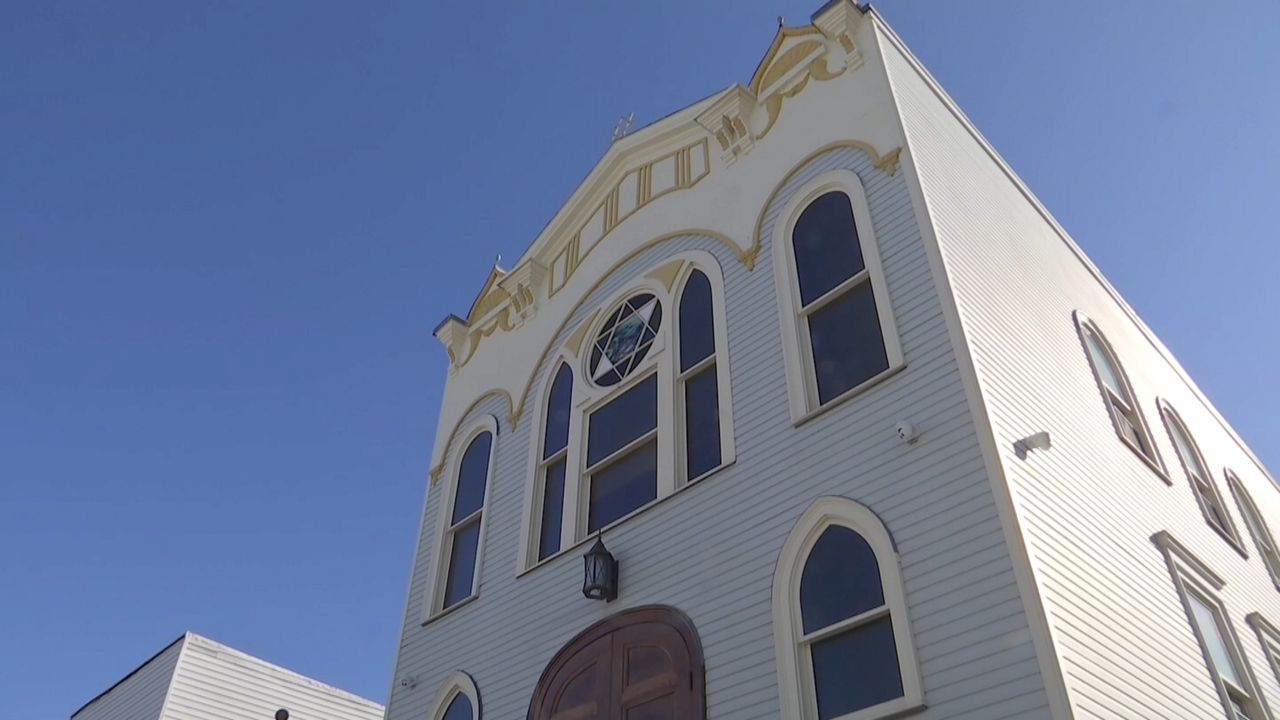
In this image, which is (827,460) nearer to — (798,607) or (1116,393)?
(798,607)

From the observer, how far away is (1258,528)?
48.8 ft

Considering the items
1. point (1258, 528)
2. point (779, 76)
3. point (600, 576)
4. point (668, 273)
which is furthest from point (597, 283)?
point (1258, 528)

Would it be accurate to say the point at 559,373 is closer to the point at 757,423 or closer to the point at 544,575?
the point at 544,575

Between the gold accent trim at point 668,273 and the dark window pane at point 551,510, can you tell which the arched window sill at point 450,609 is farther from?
the gold accent trim at point 668,273

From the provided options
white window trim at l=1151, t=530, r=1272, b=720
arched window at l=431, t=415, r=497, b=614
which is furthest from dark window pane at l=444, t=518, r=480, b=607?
white window trim at l=1151, t=530, r=1272, b=720

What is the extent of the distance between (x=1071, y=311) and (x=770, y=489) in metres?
5.18

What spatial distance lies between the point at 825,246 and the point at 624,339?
3.14 m

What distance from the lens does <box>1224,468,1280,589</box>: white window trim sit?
14.0 meters

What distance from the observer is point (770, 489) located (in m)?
8.95

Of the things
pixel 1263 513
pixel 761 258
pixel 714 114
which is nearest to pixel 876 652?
pixel 761 258

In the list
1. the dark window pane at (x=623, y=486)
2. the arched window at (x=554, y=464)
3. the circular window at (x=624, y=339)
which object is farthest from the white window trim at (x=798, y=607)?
the circular window at (x=624, y=339)

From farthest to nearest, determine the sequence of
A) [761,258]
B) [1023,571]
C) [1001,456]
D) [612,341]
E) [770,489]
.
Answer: [612,341] < [761,258] < [770,489] < [1001,456] < [1023,571]

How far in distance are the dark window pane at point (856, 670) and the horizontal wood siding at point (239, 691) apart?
1372 cm

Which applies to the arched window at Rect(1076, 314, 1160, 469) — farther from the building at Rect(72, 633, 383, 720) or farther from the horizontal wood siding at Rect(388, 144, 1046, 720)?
the building at Rect(72, 633, 383, 720)
